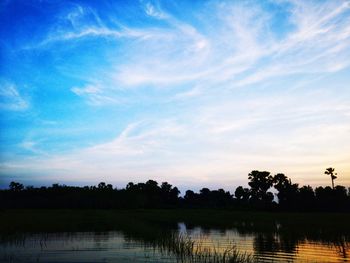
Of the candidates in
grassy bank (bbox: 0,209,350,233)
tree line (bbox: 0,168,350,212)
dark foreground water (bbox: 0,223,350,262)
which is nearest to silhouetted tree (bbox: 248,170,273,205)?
tree line (bbox: 0,168,350,212)

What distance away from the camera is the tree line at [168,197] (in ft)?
264

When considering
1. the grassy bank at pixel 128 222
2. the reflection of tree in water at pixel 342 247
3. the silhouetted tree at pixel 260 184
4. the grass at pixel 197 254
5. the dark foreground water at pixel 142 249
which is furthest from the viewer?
the silhouetted tree at pixel 260 184

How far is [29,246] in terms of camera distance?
22875 mm

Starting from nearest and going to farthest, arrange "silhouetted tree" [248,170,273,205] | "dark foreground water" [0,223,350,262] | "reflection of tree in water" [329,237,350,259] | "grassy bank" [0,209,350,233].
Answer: "dark foreground water" [0,223,350,262]
"reflection of tree in water" [329,237,350,259]
"grassy bank" [0,209,350,233]
"silhouetted tree" [248,170,273,205]

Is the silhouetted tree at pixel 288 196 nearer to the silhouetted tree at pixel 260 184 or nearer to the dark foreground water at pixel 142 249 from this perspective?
the silhouetted tree at pixel 260 184

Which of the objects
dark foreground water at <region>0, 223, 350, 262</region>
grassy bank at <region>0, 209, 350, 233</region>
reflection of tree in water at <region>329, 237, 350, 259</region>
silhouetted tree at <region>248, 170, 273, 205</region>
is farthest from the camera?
silhouetted tree at <region>248, 170, 273, 205</region>

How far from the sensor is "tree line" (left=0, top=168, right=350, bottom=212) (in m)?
80.5

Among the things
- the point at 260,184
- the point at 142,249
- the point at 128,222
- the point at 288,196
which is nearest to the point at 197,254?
the point at 142,249

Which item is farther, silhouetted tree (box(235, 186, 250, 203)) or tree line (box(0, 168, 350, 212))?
silhouetted tree (box(235, 186, 250, 203))

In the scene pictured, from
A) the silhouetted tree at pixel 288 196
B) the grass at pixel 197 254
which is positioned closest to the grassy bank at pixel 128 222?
the grass at pixel 197 254

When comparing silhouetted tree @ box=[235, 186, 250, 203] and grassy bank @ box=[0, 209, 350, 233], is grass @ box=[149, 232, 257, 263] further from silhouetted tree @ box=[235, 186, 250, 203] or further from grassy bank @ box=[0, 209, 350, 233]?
silhouetted tree @ box=[235, 186, 250, 203]

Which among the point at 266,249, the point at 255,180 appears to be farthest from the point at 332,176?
the point at 266,249

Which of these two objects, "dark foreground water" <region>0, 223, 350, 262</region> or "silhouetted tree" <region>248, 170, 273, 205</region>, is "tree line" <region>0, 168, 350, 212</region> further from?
"dark foreground water" <region>0, 223, 350, 262</region>

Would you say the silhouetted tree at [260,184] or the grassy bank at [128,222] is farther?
the silhouetted tree at [260,184]
